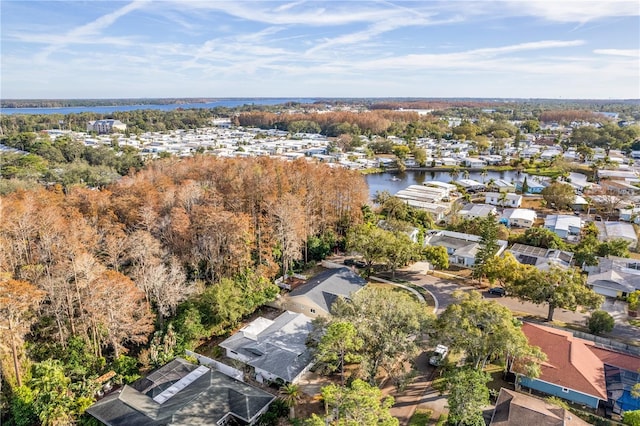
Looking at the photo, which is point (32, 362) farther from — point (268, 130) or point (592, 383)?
point (268, 130)

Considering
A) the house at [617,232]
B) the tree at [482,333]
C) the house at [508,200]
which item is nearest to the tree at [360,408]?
the tree at [482,333]

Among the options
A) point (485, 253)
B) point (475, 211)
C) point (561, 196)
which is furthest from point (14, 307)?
point (561, 196)

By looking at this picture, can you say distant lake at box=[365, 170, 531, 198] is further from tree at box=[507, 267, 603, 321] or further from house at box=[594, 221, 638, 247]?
tree at box=[507, 267, 603, 321]

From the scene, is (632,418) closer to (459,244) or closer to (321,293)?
(321,293)

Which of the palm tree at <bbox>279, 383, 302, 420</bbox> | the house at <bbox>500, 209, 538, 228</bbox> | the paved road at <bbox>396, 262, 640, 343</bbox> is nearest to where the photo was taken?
the palm tree at <bbox>279, 383, 302, 420</bbox>

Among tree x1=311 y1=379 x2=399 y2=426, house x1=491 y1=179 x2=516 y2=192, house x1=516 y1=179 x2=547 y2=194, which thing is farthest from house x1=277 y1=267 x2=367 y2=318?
house x1=516 y1=179 x2=547 y2=194

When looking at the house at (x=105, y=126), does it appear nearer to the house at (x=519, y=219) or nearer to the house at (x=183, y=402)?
the house at (x=519, y=219)
